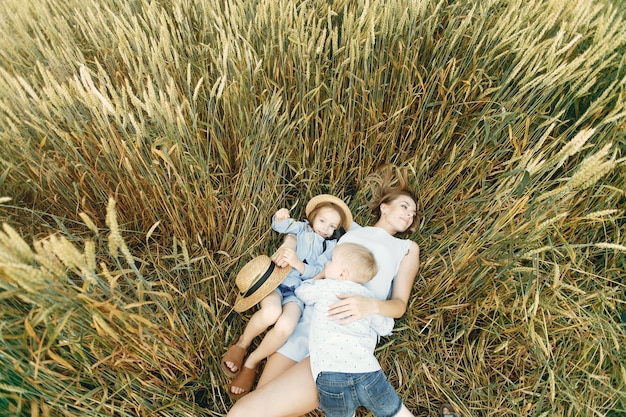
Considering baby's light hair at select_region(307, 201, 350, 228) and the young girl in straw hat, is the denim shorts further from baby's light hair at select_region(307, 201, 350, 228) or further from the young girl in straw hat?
baby's light hair at select_region(307, 201, 350, 228)

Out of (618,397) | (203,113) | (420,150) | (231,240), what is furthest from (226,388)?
(618,397)

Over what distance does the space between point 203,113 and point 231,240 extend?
588 millimetres

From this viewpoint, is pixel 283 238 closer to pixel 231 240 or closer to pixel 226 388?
pixel 231 240

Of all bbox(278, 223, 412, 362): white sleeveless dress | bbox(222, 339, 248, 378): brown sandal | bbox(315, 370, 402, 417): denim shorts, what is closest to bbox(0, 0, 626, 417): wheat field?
bbox(222, 339, 248, 378): brown sandal

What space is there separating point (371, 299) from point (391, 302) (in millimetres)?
118

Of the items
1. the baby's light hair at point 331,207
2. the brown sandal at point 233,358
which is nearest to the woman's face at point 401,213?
the baby's light hair at point 331,207

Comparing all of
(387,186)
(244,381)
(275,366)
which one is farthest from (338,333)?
(387,186)

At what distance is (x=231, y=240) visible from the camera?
1.88 m

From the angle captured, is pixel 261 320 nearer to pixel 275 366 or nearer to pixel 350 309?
pixel 275 366

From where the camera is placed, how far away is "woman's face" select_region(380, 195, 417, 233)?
6.33 ft

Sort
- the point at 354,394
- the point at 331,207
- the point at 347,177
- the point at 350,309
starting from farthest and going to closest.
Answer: the point at 347,177, the point at 331,207, the point at 350,309, the point at 354,394

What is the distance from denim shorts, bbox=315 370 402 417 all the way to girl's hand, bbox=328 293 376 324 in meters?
0.20

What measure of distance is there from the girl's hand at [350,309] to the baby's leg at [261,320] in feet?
0.77

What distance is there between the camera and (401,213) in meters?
1.93
